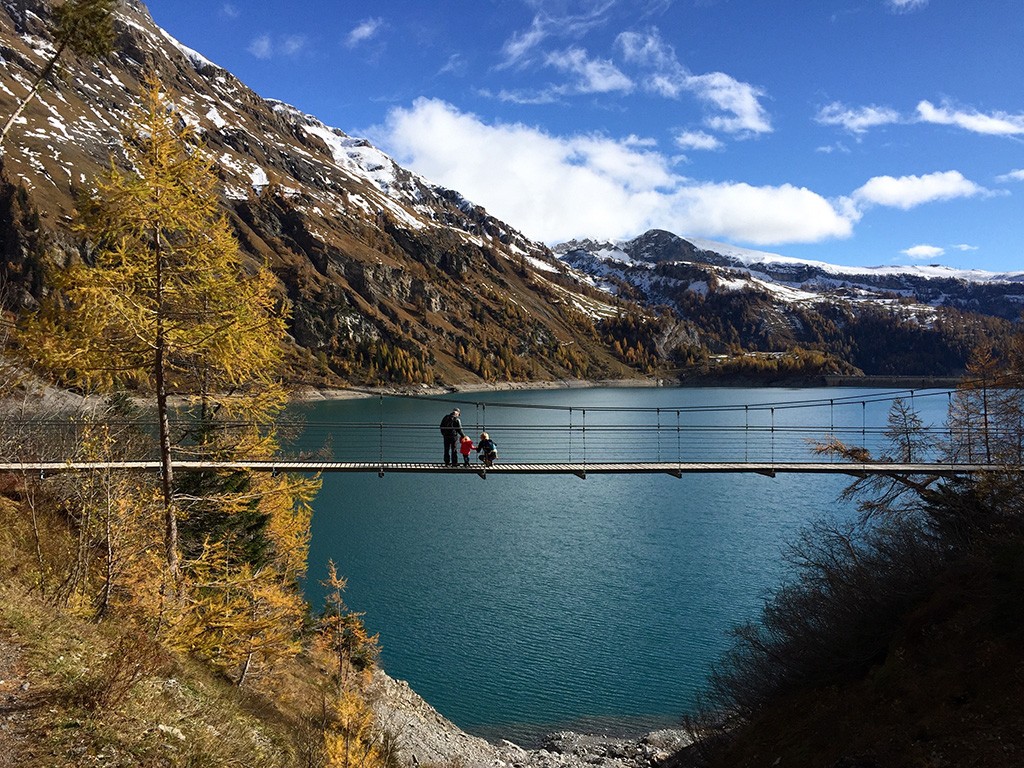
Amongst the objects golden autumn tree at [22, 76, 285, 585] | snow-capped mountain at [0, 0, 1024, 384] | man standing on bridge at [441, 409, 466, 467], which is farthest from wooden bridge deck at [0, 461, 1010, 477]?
snow-capped mountain at [0, 0, 1024, 384]

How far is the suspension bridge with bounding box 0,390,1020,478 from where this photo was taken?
1019 centimetres

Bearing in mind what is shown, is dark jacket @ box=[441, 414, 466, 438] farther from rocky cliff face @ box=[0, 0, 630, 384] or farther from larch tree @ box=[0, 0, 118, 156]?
rocky cliff face @ box=[0, 0, 630, 384]

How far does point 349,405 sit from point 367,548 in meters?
60.3

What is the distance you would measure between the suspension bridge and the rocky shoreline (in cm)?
591

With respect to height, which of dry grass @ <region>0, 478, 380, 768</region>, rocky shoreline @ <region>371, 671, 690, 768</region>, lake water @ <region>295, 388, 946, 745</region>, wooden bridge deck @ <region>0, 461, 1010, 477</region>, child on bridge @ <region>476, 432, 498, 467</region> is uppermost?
child on bridge @ <region>476, 432, 498, 467</region>

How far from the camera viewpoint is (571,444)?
39625mm

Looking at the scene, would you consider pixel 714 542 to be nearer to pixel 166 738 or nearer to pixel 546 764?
pixel 546 764

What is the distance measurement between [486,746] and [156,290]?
41.0 ft

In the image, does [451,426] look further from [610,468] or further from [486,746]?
[486,746]

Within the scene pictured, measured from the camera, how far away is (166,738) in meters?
4.71

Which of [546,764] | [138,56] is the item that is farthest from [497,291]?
[546,764]

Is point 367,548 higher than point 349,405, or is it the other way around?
point 349,405

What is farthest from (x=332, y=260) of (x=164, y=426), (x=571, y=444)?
(x=164, y=426)

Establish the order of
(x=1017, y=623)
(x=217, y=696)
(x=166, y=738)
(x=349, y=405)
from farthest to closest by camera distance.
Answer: (x=349, y=405) → (x=1017, y=623) → (x=217, y=696) → (x=166, y=738)
